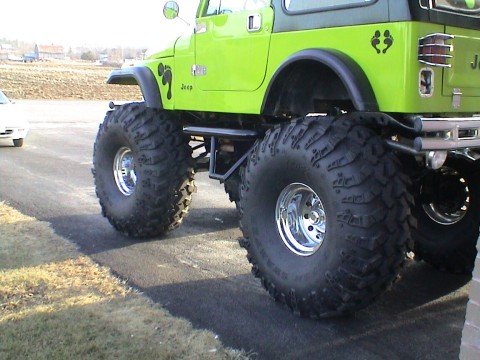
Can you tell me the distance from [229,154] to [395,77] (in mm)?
2349

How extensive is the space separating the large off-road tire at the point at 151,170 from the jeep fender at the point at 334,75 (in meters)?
1.54

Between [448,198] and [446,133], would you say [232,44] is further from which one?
[448,198]

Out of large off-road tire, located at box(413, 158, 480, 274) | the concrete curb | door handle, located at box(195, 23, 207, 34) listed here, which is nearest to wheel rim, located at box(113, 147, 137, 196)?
door handle, located at box(195, 23, 207, 34)

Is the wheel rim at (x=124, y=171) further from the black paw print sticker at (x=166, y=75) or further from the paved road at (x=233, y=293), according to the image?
the black paw print sticker at (x=166, y=75)

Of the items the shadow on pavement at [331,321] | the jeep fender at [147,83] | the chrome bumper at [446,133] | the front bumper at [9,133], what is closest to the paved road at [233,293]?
the shadow on pavement at [331,321]

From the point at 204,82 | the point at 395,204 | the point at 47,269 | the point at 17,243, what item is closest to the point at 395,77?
the point at 395,204

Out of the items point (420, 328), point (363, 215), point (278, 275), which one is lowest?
point (420, 328)

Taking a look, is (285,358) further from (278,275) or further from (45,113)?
(45,113)

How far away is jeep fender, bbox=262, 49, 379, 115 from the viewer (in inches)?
145

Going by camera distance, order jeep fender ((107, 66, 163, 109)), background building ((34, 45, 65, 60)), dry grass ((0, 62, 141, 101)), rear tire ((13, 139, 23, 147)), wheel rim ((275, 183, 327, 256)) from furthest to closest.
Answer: background building ((34, 45, 65, 60)), dry grass ((0, 62, 141, 101)), rear tire ((13, 139, 23, 147)), jeep fender ((107, 66, 163, 109)), wheel rim ((275, 183, 327, 256))

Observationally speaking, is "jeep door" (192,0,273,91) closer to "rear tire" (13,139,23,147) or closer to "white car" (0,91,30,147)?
"white car" (0,91,30,147)

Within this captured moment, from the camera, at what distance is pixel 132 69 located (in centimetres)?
616

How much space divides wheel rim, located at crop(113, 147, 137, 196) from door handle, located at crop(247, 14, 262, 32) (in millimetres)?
2199

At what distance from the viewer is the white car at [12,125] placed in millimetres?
12938
